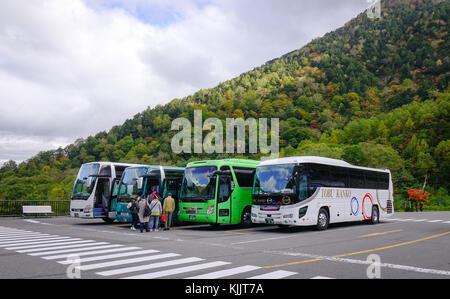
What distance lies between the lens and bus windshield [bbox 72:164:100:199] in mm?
20562

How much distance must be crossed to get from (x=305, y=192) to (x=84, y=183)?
40.4 ft

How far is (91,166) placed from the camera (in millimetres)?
Answer: 21359

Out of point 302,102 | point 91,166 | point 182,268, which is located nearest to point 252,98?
point 302,102

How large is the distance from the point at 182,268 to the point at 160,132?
317 feet

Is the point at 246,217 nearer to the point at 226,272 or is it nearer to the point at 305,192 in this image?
the point at 305,192

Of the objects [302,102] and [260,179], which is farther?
[302,102]

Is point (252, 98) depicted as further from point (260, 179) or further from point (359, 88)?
point (260, 179)

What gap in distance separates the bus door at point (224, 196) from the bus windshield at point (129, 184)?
4346mm

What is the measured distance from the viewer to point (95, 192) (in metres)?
20.5

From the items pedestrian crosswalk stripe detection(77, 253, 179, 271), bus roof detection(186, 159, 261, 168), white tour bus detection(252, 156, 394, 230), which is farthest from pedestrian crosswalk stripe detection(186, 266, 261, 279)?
bus roof detection(186, 159, 261, 168)

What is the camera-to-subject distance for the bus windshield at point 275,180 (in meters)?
15.8

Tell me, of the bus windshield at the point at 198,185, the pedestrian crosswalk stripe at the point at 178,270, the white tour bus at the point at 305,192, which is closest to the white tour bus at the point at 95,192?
the bus windshield at the point at 198,185
